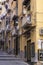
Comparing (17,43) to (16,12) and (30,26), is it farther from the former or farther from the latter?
(30,26)

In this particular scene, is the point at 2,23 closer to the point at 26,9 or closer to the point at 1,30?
the point at 1,30

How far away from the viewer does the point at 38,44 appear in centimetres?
2019

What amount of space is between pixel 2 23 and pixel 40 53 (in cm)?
2611

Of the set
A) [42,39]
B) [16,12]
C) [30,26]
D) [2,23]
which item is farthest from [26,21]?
[2,23]

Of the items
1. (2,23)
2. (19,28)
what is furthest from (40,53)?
(2,23)

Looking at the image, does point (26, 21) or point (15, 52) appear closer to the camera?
point (26, 21)

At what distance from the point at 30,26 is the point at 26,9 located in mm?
3145

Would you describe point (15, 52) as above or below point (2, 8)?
below

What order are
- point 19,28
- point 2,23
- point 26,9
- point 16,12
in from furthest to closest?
Answer: 1. point 2,23
2. point 16,12
3. point 19,28
4. point 26,9

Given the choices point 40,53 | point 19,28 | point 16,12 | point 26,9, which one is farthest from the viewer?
point 16,12

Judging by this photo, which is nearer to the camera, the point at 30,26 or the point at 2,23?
the point at 30,26

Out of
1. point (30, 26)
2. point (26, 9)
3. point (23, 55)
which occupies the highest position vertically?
point (26, 9)

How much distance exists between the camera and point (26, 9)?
938 inches

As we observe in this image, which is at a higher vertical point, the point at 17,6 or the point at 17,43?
the point at 17,6
